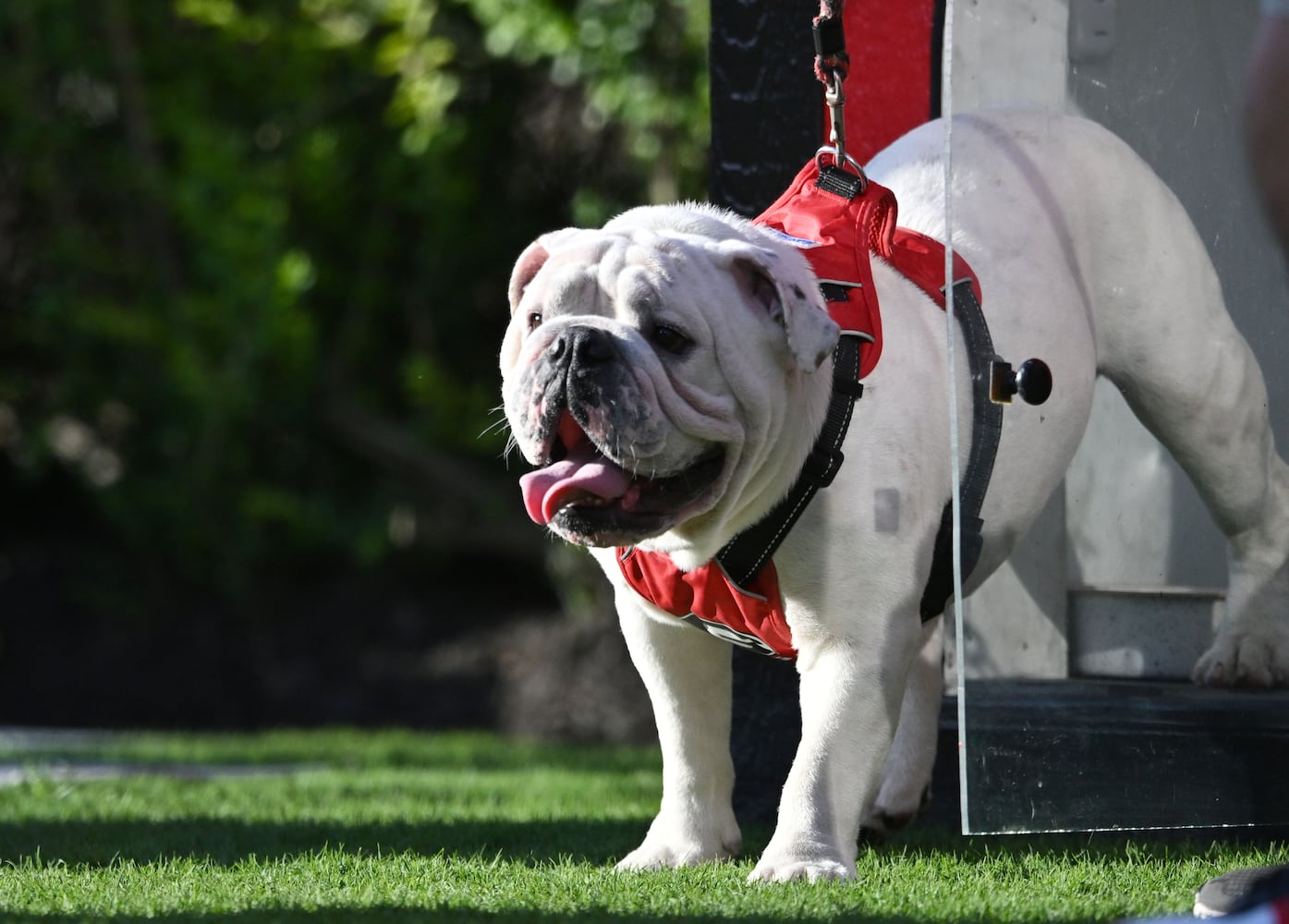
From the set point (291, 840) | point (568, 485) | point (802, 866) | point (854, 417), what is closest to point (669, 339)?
point (568, 485)

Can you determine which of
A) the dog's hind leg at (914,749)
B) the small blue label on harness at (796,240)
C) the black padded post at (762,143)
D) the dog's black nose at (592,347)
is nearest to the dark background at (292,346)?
the black padded post at (762,143)

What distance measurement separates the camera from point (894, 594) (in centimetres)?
304

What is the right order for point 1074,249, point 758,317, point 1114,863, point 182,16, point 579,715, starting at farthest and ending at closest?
point 182,16 → point 579,715 → point 1074,249 → point 1114,863 → point 758,317

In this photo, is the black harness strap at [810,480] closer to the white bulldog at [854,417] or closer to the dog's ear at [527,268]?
the white bulldog at [854,417]

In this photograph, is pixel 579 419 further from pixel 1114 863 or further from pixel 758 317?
pixel 1114 863

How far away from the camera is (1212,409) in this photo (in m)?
3.46

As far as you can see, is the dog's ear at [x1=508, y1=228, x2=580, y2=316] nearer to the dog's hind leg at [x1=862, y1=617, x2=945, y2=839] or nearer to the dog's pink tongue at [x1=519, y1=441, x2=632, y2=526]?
the dog's pink tongue at [x1=519, y1=441, x2=632, y2=526]

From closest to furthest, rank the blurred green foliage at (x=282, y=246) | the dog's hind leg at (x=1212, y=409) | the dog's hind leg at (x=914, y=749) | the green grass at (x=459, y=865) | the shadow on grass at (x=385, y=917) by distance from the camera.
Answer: the shadow on grass at (x=385, y=917) < the green grass at (x=459, y=865) < the dog's hind leg at (x=1212, y=409) < the dog's hind leg at (x=914, y=749) < the blurred green foliage at (x=282, y=246)

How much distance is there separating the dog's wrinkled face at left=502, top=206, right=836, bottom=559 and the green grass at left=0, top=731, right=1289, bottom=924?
652 mm

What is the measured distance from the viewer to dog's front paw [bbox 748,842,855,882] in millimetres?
2918

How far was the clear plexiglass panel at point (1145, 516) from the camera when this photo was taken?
320 centimetres

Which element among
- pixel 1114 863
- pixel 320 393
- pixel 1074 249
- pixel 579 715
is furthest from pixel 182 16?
pixel 1114 863

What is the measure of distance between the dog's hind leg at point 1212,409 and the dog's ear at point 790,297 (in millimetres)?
892

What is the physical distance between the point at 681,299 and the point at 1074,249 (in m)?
1.14
